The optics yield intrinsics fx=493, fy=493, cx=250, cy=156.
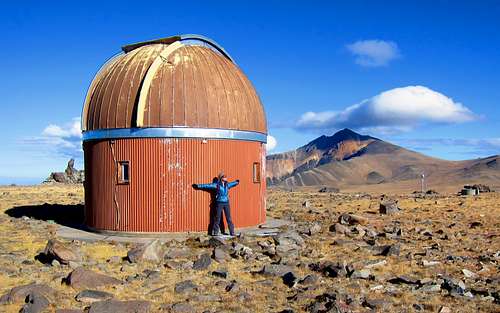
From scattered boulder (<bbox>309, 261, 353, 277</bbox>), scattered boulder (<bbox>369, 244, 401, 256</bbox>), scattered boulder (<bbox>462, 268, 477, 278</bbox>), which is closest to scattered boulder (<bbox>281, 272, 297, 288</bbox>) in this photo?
scattered boulder (<bbox>309, 261, 353, 277</bbox>)

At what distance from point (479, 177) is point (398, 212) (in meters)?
63.6

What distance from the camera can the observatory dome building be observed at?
1650 cm

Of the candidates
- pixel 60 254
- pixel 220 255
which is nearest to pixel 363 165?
pixel 220 255

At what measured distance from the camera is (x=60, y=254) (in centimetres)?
1236

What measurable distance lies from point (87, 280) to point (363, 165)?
3761 inches

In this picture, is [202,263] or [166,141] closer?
[202,263]

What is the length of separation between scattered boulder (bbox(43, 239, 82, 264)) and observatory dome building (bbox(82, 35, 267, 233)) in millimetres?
4085

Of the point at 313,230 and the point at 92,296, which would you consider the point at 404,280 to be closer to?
the point at 92,296

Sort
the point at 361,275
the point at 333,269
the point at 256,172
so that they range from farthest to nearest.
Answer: the point at 256,172, the point at 333,269, the point at 361,275

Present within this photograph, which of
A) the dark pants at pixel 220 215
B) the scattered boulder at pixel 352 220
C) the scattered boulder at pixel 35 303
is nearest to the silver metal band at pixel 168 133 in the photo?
the dark pants at pixel 220 215

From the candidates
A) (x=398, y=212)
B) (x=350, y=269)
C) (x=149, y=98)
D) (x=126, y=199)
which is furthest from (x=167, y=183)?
(x=398, y=212)

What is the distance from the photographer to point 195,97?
54.8 ft

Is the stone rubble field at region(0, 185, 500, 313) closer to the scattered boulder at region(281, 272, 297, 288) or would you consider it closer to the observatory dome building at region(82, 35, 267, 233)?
the scattered boulder at region(281, 272, 297, 288)

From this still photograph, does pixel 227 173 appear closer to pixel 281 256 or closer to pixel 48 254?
pixel 281 256
